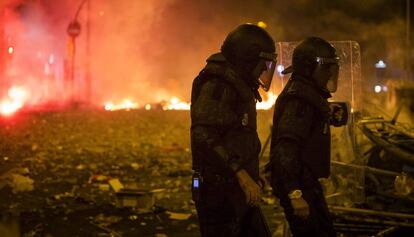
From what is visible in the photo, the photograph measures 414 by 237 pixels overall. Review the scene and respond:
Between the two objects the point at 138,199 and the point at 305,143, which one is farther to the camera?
the point at 138,199

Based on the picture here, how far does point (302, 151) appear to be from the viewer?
364 cm

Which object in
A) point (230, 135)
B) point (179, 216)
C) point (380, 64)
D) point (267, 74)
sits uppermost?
point (380, 64)

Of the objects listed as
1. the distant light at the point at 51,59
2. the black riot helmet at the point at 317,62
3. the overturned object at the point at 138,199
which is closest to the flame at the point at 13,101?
the distant light at the point at 51,59

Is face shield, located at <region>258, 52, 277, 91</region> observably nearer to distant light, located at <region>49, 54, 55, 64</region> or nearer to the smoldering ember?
the smoldering ember

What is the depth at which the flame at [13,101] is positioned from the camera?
85.9ft

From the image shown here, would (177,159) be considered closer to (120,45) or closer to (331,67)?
(331,67)

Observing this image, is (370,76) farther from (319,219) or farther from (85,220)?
(319,219)

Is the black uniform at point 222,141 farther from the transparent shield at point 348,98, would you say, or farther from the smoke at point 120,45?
the smoke at point 120,45

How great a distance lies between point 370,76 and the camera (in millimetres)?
31531

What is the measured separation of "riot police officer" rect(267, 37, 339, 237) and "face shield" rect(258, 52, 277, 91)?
0.15 meters

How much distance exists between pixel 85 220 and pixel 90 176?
2.84 m

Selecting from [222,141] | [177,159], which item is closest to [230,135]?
[222,141]

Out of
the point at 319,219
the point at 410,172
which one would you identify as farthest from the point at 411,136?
the point at 319,219

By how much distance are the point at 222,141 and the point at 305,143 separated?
577mm
